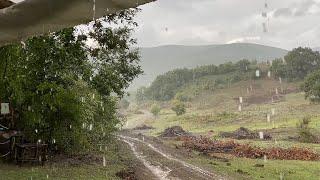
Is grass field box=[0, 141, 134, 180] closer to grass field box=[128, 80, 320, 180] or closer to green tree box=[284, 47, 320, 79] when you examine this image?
grass field box=[128, 80, 320, 180]

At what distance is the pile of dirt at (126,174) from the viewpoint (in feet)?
69.2

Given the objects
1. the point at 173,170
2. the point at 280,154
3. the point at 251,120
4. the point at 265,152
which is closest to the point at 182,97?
the point at 251,120

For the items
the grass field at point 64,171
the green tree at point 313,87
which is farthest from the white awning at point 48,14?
the green tree at point 313,87

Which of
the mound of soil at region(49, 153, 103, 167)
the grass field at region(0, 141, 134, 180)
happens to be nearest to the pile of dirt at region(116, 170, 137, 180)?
the grass field at region(0, 141, 134, 180)

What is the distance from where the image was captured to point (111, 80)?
30250 millimetres

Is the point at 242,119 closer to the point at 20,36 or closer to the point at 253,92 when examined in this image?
the point at 253,92

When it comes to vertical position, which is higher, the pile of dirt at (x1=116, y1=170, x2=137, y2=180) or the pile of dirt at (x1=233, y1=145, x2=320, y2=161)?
the pile of dirt at (x1=116, y1=170, x2=137, y2=180)

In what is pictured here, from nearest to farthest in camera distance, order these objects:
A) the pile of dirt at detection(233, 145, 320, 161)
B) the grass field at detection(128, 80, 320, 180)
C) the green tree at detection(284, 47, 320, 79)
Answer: the grass field at detection(128, 80, 320, 180), the pile of dirt at detection(233, 145, 320, 161), the green tree at detection(284, 47, 320, 79)

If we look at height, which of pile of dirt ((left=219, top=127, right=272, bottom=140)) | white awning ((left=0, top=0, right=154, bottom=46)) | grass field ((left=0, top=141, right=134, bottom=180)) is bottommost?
pile of dirt ((left=219, top=127, right=272, bottom=140))

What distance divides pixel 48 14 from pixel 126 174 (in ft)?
60.8

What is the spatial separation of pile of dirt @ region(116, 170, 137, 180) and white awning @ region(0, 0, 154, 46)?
55.1 feet

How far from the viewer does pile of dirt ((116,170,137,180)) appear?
21100mm

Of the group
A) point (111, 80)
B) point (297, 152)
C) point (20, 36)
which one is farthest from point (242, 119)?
point (20, 36)

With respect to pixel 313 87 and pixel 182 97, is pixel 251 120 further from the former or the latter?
pixel 182 97
